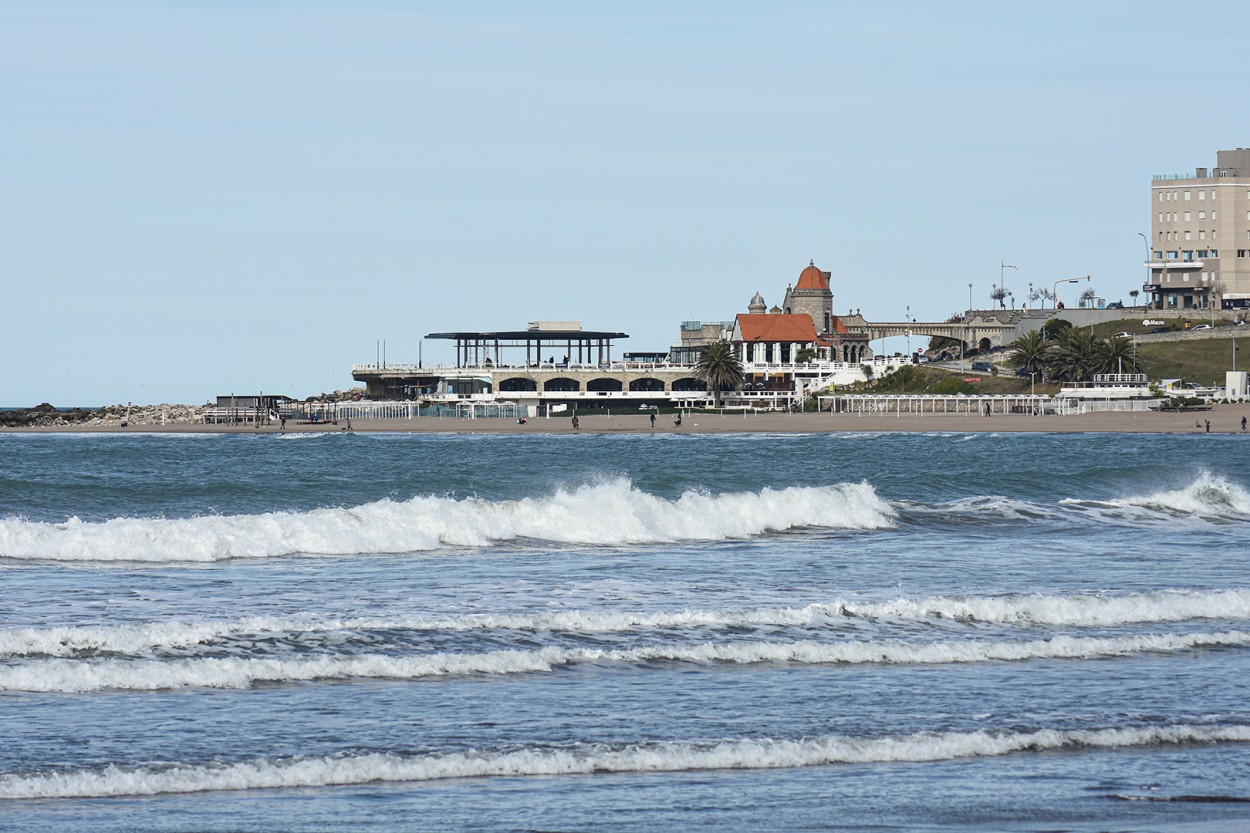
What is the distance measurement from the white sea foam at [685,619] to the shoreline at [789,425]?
62.7 meters

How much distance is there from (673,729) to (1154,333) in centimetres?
12004

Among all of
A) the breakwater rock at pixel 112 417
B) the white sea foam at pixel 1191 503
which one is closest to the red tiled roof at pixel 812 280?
the breakwater rock at pixel 112 417

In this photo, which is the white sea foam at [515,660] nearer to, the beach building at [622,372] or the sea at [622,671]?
the sea at [622,671]

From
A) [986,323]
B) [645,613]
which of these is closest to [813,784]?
[645,613]

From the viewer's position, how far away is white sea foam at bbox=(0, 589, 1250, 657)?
54.5ft

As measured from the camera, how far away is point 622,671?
16.1 m

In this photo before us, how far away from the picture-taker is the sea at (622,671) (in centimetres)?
1160

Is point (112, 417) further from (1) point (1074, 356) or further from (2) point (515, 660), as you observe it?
(2) point (515, 660)

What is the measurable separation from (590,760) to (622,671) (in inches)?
142

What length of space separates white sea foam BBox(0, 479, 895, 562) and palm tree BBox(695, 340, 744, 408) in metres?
92.1

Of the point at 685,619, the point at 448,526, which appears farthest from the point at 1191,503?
the point at 685,619

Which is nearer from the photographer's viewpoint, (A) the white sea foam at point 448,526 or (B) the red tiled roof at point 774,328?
(A) the white sea foam at point 448,526

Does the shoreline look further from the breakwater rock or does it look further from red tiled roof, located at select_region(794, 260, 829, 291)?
red tiled roof, located at select_region(794, 260, 829, 291)

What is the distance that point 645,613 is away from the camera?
763 inches
